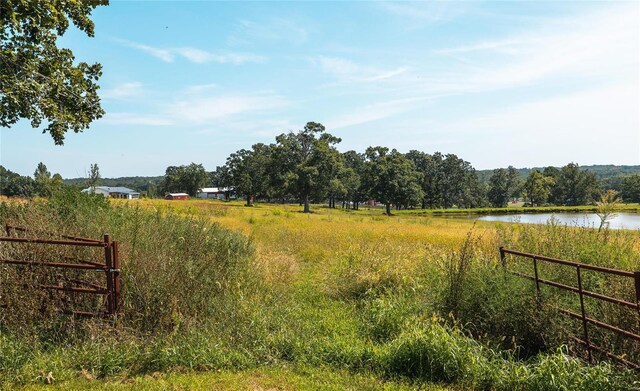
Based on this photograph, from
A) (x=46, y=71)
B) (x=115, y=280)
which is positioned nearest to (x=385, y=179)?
(x=46, y=71)

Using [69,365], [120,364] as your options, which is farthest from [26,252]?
[120,364]

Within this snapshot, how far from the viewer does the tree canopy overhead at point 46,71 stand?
10352 mm

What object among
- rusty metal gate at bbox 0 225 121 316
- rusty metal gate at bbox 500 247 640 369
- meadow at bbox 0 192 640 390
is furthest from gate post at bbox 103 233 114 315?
rusty metal gate at bbox 500 247 640 369

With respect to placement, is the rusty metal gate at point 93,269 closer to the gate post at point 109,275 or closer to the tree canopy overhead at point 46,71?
the gate post at point 109,275

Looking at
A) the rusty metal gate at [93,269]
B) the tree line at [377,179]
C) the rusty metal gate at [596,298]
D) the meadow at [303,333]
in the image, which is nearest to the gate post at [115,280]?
the rusty metal gate at [93,269]

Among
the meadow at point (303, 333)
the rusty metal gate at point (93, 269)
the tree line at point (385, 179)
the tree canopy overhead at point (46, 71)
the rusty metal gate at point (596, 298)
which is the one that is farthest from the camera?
the tree line at point (385, 179)

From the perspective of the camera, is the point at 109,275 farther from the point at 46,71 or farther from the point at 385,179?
the point at 385,179

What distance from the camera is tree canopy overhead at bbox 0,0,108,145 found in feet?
34.0

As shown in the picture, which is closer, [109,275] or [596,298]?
[596,298]

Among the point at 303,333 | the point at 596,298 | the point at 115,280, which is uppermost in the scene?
the point at 115,280

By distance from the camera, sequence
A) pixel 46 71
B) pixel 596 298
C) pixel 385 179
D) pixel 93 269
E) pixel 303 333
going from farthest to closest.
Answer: pixel 385 179, pixel 46 71, pixel 303 333, pixel 93 269, pixel 596 298

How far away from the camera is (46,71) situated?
12305 mm

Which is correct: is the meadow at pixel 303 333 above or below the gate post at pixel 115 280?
below

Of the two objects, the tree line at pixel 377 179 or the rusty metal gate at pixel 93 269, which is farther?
the tree line at pixel 377 179
